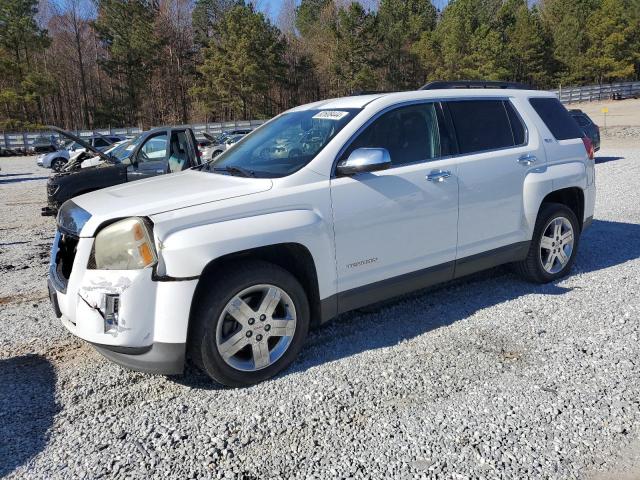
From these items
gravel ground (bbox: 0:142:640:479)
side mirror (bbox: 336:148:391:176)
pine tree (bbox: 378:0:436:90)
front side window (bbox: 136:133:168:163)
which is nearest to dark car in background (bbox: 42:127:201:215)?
front side window (bbox: 136:133:168:163)

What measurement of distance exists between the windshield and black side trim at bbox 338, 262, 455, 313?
39.2 inches

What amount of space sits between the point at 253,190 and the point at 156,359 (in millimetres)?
1207

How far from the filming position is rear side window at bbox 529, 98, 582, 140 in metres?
5.25

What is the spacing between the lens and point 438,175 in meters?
4.24

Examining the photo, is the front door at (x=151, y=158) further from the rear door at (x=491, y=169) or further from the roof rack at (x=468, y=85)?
the rear door at (x=491, y=169)

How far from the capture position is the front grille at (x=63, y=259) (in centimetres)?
356

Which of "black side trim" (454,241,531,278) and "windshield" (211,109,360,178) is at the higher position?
"windshield" (211,109,360,178)

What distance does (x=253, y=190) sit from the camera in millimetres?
3527

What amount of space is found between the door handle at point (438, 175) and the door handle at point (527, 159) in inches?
37.8

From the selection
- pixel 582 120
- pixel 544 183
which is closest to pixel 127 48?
pixel 582 120

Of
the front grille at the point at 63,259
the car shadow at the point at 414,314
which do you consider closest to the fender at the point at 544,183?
the car shadow at the point at 414,314

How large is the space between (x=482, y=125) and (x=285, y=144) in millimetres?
1786

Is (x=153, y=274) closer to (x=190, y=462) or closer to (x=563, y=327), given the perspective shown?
(x=190, y=462)

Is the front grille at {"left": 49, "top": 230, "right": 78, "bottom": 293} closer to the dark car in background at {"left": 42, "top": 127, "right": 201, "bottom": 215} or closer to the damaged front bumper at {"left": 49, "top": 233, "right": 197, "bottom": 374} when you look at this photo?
the damaged front bumper at {"left": 49, "top": 233, "right": 197, "bottom": 374}
